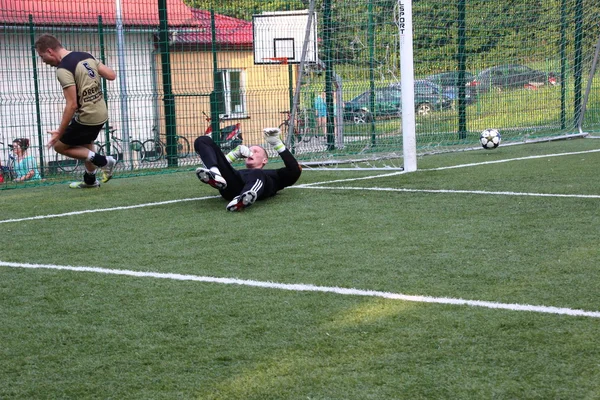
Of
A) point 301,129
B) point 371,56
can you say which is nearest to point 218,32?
point 301,129

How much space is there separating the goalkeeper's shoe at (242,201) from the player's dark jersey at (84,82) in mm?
2865

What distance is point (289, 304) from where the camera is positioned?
14.8ft

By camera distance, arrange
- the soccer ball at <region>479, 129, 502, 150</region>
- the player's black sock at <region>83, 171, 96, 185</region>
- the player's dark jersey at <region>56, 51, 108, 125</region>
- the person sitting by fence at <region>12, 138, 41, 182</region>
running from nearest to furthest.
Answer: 1. the player's dark jersey at <region>56, 51, 108, 125</region>
2. the player's black sock at <region>83, 171, 96, 185</region>
3. the person sitting by fence at <region>12, 138, 41, 182</region>
4. the soccer ball at <region>479, 129, 502, 150</region>

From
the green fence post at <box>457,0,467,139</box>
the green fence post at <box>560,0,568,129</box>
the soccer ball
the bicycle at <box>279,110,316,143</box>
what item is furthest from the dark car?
the bicycle at <box>279,110,316,143</box>

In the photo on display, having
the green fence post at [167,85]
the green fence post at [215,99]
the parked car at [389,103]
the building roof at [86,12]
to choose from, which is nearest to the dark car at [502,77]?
the parked car at [389,103]

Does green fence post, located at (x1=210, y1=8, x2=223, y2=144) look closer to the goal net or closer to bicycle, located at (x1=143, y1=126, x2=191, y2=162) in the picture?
bicycle, located at (x1=143, y1=126, x2=191, y2=162)

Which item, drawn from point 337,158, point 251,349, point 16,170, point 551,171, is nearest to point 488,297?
point 251,349

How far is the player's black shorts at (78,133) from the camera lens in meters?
9.63

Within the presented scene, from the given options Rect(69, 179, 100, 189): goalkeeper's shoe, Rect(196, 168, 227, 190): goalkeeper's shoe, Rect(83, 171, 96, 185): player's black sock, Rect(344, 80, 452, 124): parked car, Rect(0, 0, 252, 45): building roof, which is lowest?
Rect(69, 179, 100, 189): goalkeeper's shoe

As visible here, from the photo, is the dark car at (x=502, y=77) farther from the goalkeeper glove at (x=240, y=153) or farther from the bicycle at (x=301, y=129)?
the goalkeeper glove at (x=240, y=153)

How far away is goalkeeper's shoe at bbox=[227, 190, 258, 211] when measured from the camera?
7523 mm

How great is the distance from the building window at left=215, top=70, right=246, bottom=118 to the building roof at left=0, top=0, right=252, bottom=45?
0.58 meters

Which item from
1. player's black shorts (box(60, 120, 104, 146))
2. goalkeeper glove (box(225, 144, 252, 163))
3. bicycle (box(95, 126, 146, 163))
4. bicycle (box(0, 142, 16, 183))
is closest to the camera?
goalkeeper glove (box(225, 144, 252, 163))

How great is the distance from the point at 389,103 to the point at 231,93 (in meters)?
3.72
